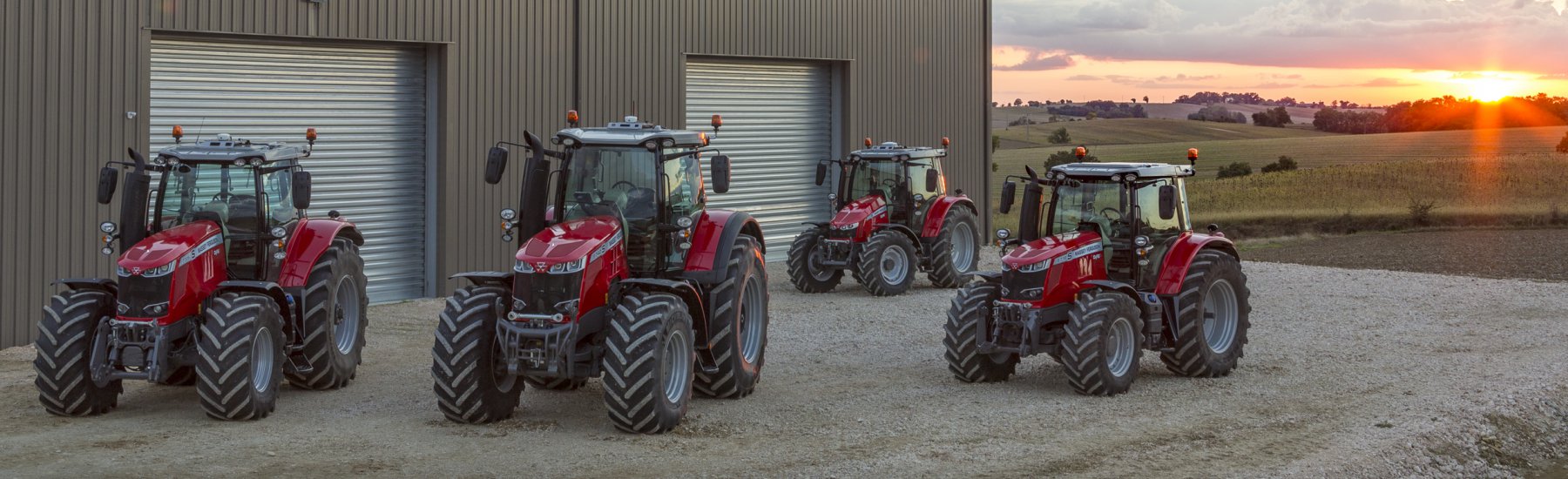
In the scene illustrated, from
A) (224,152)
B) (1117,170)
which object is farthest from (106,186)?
(1117,170)

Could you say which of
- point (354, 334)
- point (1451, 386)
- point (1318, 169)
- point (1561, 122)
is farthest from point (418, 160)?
point (1561, 122)

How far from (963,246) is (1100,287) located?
28.3 ft

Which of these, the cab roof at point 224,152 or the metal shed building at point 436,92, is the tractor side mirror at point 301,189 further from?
the metal shed building at point 436,92

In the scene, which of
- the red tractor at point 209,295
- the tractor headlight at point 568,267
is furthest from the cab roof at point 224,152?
the tractor headlight at point 568,267

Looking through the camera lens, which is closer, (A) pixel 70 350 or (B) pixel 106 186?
(A) pixel 70 350

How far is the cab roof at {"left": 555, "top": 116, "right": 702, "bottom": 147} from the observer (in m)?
10.8

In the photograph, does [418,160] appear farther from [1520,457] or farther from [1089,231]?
[1520,457]

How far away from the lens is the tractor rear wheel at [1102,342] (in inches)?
448

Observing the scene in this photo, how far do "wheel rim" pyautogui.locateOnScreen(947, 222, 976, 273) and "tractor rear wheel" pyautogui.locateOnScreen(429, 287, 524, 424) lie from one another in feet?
35.8

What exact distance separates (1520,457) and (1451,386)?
189cm

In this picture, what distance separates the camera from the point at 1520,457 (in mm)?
10844

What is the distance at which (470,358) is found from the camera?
998 centimetres

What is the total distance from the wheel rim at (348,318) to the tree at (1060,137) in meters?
68.2

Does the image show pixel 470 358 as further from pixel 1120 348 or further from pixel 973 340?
pixel 1120 348
